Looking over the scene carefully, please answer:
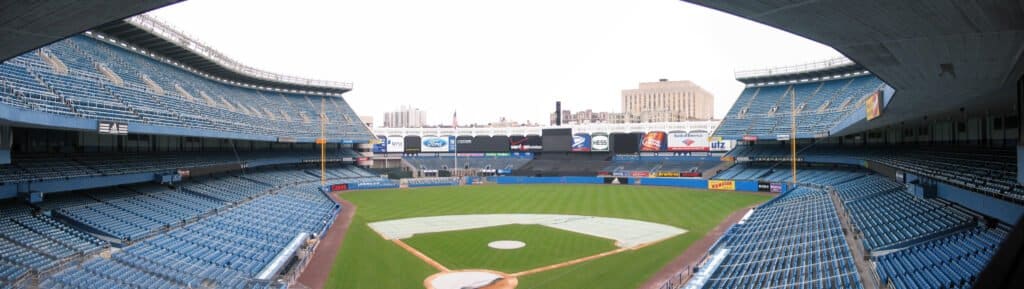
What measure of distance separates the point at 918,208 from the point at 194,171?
3839cm

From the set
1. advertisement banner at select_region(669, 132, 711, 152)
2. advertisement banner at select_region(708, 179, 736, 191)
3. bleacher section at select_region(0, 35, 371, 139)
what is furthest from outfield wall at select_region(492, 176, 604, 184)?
bleacher section at select_region(0, 35, 371, 139)

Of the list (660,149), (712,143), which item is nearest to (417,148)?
(660,149)

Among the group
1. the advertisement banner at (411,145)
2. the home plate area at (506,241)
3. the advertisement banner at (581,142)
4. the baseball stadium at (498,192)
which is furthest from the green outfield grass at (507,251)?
the advertisement banner at (411,145)

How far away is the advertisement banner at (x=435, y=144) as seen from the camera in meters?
77.2

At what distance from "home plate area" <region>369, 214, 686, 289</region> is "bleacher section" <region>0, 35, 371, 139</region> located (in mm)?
14324

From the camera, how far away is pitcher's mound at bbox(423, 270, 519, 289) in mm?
18406

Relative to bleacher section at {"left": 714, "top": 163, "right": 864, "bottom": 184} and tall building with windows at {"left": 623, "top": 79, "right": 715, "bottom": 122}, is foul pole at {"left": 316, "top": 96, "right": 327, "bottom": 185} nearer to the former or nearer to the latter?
bleacher section at {"left": 714, "top": 163, "right": 864, "bottom": 184}

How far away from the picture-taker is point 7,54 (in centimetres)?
985

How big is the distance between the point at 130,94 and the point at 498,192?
2991 centimetres

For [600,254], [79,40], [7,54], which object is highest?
[79,40]

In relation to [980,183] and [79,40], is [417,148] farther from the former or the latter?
[980,183]

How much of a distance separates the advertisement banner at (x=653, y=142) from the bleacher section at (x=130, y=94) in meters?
39.4

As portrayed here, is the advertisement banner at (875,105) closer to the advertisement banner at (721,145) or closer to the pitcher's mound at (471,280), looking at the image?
the pitcher's mound at (471,280)

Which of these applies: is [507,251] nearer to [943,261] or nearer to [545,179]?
[943,261]
